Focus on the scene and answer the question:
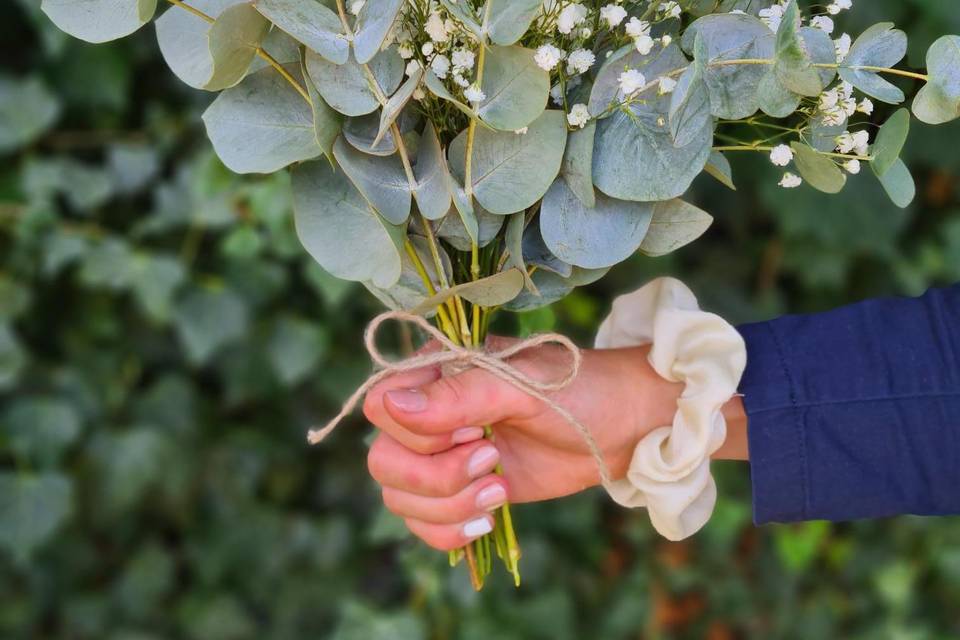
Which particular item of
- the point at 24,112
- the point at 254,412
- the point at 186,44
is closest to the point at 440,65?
the point at 186,44

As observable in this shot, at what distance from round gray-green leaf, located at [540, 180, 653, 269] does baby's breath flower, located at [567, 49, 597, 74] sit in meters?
0.06

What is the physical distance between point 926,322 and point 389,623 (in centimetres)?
74

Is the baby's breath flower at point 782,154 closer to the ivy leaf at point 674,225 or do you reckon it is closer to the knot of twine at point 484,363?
the ivy leaf at point 674,225

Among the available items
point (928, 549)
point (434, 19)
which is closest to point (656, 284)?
point (434, 19)

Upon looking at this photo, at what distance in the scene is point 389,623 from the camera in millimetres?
1162

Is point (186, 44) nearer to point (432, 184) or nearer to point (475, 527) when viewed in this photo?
point (432, 184)

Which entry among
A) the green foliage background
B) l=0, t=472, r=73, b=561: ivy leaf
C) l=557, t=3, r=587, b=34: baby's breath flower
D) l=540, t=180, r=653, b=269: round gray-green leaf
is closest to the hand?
l=540, t=180, r=653, b=269: round gray-green leaf

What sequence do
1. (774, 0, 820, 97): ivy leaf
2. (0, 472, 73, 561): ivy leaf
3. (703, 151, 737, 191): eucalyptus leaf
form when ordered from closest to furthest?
1. (774, 0, 820, 97): ivy leaf
2. (703, 151, 737, 191): eucalyptus leaf
3. (0, 472, 73, 561): ivy leaf

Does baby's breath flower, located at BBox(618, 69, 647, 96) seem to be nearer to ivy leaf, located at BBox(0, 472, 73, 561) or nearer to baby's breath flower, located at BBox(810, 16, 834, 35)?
baby's breath flower, located at BBox(810, 16, 834, 35)

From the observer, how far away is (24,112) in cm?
117

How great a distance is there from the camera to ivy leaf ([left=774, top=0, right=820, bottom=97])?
433 millimetres

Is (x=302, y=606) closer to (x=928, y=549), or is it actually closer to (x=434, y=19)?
(x=928, y=549)

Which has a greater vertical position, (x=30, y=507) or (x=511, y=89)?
(x=511, y=89)

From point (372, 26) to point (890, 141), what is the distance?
0.26 meters
